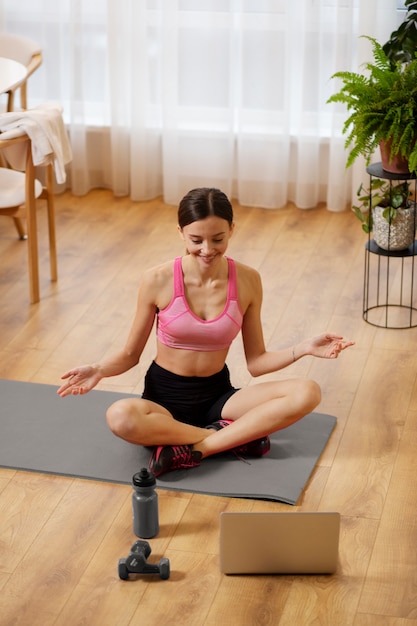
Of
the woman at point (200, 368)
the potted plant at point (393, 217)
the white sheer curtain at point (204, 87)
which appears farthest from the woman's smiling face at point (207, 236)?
the white sheer curtain at point (204, 87)

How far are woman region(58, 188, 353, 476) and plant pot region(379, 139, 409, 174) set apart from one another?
74 cm

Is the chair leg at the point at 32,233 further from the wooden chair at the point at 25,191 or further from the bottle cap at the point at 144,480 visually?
the bottle cap at the point at 144,480

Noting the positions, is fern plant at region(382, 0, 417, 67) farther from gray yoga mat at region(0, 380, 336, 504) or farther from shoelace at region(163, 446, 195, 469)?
shoelace at region(163, 446, 195, 469)

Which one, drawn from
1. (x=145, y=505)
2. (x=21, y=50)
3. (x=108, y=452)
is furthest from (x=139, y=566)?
(x=21, y=50)

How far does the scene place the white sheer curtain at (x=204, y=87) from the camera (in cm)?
447

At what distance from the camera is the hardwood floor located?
2.30m

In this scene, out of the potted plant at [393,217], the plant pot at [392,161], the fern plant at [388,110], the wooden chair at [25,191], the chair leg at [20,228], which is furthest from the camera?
the chair leg at [20,228]

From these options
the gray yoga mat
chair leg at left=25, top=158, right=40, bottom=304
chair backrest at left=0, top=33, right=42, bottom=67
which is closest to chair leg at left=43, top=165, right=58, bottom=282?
chair leg at left=25, top=158, right=40, bottom=304

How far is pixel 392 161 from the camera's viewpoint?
3346mm

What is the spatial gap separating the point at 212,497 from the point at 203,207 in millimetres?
722

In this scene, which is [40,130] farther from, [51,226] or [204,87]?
[204,87]

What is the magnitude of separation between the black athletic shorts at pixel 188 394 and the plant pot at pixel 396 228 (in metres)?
0.87

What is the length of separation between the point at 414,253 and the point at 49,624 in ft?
5.94

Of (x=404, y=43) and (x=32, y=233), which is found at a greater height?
(x=404, y=43)
